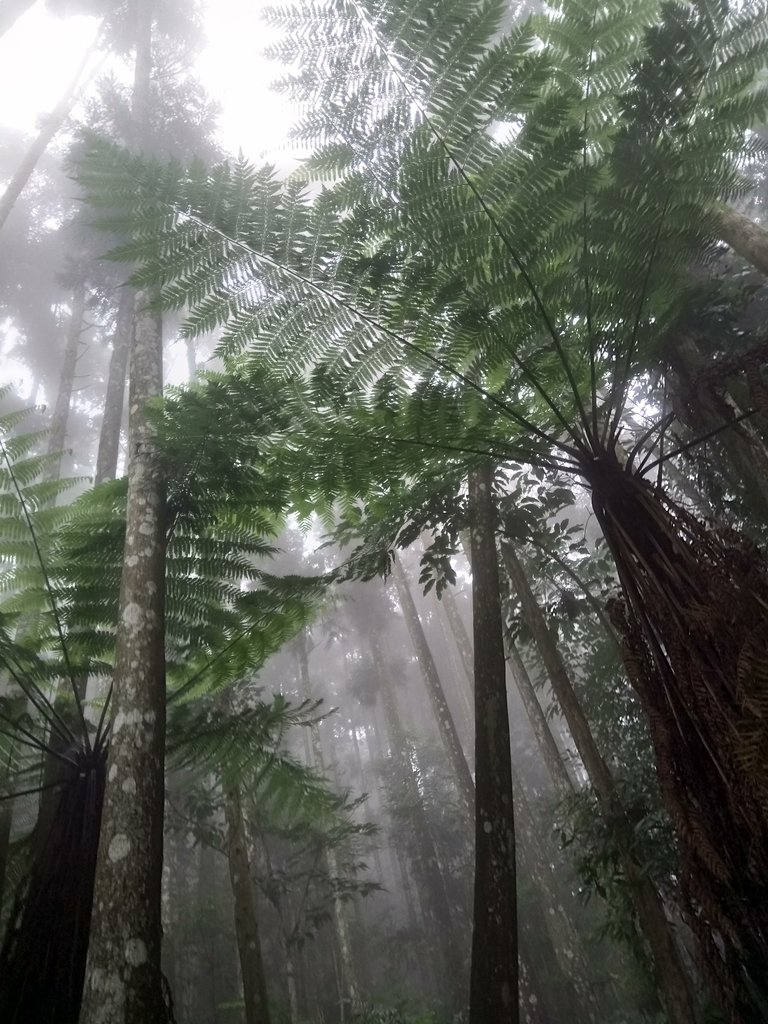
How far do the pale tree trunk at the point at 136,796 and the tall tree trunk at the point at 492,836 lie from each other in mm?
880

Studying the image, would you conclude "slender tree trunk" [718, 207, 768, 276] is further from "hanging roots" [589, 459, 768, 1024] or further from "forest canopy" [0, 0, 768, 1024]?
"hanging roots" [589, 459, 768, 1024]

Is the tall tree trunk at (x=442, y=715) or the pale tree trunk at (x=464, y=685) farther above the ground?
the pale tree trunk at (x=464, y=685)

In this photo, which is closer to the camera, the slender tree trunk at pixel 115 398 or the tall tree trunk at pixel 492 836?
the tall tree trunk at pixel 492 836

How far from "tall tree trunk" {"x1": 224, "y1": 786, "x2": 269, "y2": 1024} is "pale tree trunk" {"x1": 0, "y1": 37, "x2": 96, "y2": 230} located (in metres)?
10.4

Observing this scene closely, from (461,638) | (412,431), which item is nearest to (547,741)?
(412,431)

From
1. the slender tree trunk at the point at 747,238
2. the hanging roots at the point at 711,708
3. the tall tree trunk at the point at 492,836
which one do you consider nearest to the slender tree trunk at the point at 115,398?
the tall tree trunk at the point at 492,836

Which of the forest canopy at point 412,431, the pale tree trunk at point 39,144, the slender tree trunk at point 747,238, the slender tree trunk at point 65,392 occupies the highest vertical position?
the pale tree trunk at point 39,144

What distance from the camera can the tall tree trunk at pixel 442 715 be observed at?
1162 centimetres

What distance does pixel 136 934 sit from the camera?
1.47 meters

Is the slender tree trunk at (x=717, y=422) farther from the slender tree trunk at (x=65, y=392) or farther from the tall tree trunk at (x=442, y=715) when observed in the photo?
the slender tree trunk at (x=65, y=392)

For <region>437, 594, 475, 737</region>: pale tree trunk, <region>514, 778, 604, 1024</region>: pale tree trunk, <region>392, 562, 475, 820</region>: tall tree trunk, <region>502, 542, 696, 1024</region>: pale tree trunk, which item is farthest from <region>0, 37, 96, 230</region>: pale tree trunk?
<region>514, 778, 604, 1024</region>: pale tree trunk

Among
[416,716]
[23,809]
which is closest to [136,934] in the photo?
[23,809]

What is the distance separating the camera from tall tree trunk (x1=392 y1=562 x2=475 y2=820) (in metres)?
11.6

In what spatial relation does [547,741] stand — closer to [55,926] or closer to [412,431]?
[412,431]
